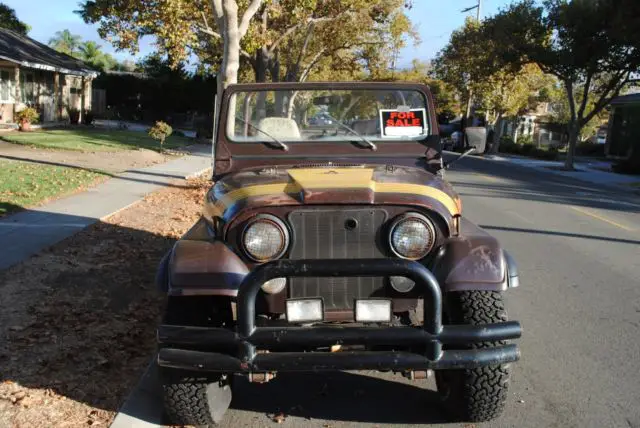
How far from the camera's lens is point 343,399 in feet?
13.6

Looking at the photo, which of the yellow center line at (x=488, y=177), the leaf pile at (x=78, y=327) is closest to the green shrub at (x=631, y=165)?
the yellow center line at (x=488, y=177)

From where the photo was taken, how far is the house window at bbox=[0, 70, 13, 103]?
25.8 meters

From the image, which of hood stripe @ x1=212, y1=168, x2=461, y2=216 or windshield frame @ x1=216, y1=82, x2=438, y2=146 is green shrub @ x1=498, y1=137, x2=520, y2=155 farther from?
hood stripe @ x1=212, y1=168, x2=461, y2=216

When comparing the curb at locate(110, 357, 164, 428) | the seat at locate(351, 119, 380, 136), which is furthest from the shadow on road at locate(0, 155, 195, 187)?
the curb at locate(110, 357, 164, 428)

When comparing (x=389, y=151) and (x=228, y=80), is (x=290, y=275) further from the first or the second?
(x=228, y=80)

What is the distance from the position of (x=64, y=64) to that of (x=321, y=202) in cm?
3089

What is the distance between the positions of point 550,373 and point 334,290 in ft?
6.94

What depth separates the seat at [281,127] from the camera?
4.83 metres

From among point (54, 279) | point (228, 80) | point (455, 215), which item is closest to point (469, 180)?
point (228, 80)

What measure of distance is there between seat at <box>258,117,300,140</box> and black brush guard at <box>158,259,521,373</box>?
1.98m

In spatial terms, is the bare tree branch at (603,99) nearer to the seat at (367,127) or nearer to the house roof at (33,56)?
the house roof at (33,56)

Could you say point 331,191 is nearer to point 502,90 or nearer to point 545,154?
point 502,90

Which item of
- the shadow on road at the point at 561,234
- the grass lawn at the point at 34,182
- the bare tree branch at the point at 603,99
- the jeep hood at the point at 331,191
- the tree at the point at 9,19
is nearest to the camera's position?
the jeep hood at the point at 331,191

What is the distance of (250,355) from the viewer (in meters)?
3.00
